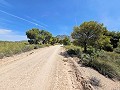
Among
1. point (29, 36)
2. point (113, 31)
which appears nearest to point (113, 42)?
point (113, 31)

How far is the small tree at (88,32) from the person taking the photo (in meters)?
23.3

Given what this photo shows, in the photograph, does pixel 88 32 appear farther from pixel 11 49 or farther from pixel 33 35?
pixel 33 35

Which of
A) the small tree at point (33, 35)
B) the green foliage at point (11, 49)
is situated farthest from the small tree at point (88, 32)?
the small tree at point (33, 35)

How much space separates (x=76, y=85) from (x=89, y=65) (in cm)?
526

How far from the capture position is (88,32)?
24188 millimetres

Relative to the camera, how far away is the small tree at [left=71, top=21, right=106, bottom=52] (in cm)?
2332

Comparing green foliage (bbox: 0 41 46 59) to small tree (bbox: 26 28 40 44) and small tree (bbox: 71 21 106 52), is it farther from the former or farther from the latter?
small tree (bbox: 26 28 40 44)

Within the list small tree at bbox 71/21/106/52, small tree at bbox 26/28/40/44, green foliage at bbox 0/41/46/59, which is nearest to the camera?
green foliage at bbox 0/41/46/59

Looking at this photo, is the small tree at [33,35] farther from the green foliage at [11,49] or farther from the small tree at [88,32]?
the small tree at [88,32]

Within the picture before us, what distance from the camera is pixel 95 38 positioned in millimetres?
24328

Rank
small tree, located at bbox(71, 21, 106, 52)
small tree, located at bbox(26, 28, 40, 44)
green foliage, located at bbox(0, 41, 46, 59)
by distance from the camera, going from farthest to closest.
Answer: small tree, located at bbox(26, 28, 40, 44), small tree, located at bbox(71, 21, 106, 52), green foliage, located at bbox(0, 41, 46, 59)

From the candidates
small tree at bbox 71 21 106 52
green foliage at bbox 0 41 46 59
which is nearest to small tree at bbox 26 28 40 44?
green foliage at bbox 0 41 46 59

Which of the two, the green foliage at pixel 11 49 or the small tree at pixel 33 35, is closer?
the green foliage at pixel 11 49

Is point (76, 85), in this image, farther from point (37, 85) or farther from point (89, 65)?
point (89, 65)
